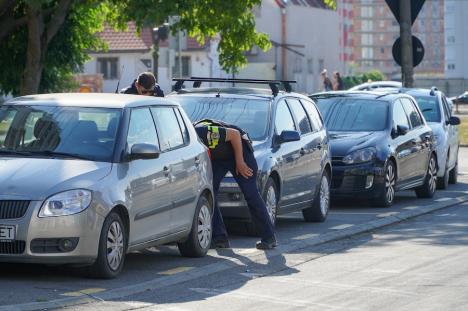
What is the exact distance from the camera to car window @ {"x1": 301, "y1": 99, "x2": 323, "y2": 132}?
58.2 feet

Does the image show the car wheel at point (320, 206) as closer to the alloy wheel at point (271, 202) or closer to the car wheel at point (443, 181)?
the alloy wheel at point (271, 202)

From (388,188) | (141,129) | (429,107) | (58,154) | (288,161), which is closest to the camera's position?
(58,154)

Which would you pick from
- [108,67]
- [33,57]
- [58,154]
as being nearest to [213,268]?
[58,154]

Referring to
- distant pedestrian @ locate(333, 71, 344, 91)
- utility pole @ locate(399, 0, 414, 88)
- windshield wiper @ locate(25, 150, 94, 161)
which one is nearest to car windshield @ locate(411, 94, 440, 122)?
utility pole @ locate(399, 0, 414, 88)

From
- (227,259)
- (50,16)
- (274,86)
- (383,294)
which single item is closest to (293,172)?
(274,86)

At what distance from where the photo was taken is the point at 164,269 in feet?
41.6

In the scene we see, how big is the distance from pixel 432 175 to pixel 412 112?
1.06 metres

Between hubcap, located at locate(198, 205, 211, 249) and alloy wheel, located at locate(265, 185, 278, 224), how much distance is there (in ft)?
6.13

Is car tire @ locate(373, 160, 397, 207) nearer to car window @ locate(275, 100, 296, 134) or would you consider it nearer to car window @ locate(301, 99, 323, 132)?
car window @ locate(301, 99, 323, 132)

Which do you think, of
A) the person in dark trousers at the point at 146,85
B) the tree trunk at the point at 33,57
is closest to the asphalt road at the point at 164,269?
the person in dark trousers at the point at 146,85

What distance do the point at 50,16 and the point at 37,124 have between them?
609 inches

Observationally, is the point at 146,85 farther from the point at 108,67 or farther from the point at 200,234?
the point at 108,67

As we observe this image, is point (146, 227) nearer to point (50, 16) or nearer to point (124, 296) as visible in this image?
point (124, 296)

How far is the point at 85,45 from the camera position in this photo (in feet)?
106
